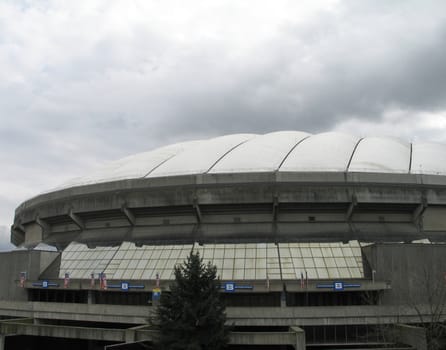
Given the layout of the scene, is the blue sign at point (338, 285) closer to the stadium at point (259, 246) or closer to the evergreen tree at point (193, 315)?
the stadium at point (259, 246)

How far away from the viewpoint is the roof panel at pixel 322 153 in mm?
30156

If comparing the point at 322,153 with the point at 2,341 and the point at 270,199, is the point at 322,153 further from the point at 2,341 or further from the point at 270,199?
the point at 2,341

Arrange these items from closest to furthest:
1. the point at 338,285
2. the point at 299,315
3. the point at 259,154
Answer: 1. the point at 299,315
2. the point at 338,285
3. the point at 259,154

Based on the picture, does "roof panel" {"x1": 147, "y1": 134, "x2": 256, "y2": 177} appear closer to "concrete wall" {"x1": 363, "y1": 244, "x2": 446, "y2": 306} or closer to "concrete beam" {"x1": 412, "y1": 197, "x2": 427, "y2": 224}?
"concrete wall" {"x1": 363, "y1": 244, "x2": 446, "y2": 306}

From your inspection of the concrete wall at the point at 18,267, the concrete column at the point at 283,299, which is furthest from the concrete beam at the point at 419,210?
the concrete wall at the point at 18,267

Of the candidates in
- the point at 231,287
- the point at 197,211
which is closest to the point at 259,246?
the point at 231,287

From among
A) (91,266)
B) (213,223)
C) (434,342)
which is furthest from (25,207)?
(434,342)

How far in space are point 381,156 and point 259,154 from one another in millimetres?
8320

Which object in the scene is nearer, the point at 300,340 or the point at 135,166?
the point at 300,340

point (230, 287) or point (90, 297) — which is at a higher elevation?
point (230, 287)

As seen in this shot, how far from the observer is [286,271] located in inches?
989

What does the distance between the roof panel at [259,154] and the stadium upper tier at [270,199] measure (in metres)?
0.08

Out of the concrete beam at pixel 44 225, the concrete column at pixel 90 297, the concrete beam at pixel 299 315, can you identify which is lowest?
the concrete beam at pixel 299 315

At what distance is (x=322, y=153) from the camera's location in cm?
3231
